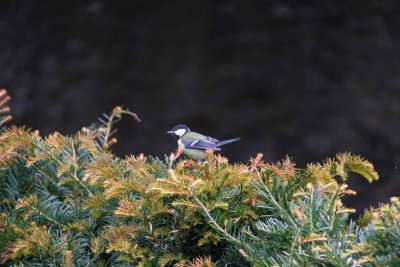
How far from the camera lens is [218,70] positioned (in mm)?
4883

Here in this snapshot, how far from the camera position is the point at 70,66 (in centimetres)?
484

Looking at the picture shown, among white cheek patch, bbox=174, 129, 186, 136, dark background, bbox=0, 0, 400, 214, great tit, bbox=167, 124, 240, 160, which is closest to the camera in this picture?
great tit, bbox=167, 124, 240, 160

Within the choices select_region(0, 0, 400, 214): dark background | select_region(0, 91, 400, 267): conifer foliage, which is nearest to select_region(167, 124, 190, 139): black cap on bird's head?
select_region(0, 91, 400, 267): conifer foliage

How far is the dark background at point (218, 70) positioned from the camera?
4.67 meters

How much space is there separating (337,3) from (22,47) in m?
2.41

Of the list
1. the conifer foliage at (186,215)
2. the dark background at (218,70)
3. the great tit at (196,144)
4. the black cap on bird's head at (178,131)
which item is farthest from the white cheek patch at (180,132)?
the dark background at (218,70)

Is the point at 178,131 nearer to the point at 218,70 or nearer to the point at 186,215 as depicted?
the point at 186,215

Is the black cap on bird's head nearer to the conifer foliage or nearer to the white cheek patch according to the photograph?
the white cheek patch

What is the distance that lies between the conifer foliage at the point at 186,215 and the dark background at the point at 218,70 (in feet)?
10.7

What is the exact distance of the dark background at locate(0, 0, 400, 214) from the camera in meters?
4.67

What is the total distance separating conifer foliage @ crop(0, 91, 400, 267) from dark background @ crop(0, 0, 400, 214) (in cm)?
326

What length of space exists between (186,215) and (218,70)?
3.69 metres

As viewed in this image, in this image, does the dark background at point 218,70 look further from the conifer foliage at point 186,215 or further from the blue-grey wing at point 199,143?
the conifer foliage at point 186,215

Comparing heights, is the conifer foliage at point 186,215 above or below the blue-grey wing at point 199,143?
below
